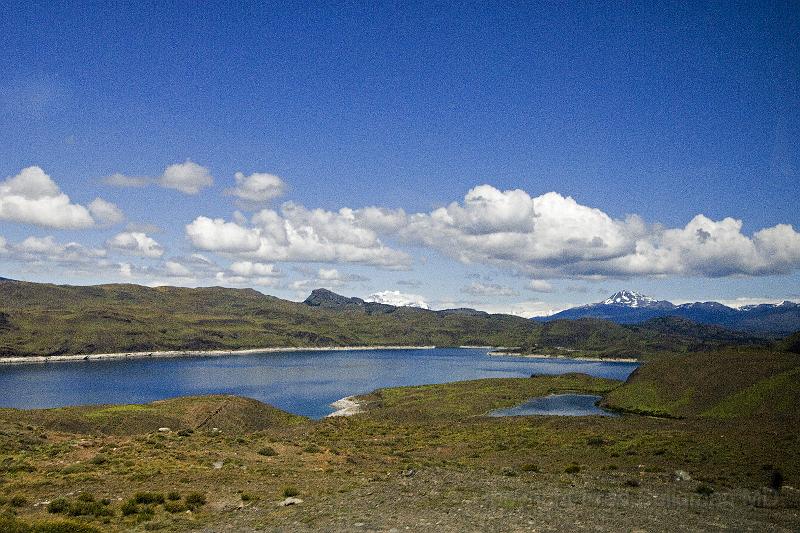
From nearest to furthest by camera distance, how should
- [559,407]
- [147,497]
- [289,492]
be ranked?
[147,497] < [289,492] < [559,407]

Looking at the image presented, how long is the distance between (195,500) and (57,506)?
18.5ft

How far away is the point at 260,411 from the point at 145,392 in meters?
116

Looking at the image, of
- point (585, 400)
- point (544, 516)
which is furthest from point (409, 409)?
point (544, 516)

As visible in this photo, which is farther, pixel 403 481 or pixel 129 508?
pixel 403 481

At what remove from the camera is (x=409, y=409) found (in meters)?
115

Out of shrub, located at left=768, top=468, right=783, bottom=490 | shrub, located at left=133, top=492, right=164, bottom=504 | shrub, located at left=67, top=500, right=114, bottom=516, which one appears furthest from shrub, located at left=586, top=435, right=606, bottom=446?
shrub, located at left=67, top=500, right=114, bottom=516

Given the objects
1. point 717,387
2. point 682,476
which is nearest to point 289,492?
point 682,476

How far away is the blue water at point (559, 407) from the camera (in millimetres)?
110062

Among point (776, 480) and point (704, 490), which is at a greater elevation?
point (704, 490)

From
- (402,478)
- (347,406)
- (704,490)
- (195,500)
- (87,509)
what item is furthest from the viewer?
(347,406)

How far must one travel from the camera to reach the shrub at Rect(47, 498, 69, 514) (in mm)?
22875

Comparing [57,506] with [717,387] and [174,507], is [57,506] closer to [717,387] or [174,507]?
[174,507]

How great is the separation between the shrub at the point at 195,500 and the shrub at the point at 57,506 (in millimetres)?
4957

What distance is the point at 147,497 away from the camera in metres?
24.5
